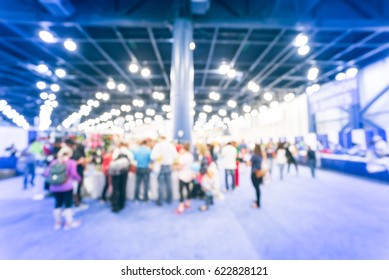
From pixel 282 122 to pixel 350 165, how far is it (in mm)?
10822

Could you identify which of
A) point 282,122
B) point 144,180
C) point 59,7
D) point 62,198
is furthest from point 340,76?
point 62,198

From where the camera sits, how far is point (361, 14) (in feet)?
20.2

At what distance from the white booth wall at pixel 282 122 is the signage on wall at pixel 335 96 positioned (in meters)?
1.06

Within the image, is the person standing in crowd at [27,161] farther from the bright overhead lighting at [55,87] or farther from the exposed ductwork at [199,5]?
the bright overhead lighting at [55,87]

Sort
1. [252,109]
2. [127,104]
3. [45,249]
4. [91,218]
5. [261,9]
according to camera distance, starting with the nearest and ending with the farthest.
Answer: [45,249], [91,218], [261,9], [127,104], [252,109]

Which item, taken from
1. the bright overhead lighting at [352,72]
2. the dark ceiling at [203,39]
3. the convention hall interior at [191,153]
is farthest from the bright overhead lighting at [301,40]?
the bright overhead lighting at [352,72]

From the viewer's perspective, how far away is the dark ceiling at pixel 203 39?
6066 mm

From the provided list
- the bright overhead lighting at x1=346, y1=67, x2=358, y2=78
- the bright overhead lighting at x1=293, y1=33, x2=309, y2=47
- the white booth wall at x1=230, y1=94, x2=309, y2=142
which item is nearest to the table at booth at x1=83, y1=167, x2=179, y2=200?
the bright overhead lighting at x1=293, y1=33, x2=309, y2=47

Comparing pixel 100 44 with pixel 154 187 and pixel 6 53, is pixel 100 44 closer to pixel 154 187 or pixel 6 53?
pixel 6 53

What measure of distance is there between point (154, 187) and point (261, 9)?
6781 mm

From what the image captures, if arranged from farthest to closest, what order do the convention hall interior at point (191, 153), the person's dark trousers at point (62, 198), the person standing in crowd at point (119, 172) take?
the person standing in crowd at point (119, 172)
the person's dark trousers at point (62, 198)
the convention hall interior at point (191, 153)

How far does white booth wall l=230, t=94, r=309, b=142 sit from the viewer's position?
16219 mm
